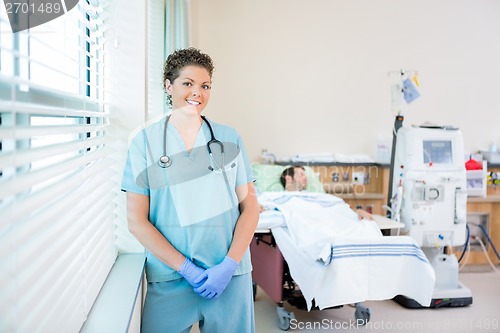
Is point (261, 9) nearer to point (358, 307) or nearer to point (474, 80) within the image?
point (474, 80)

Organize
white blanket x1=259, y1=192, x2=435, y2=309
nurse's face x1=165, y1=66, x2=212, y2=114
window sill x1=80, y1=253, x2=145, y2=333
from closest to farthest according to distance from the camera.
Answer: window sill x1=80, y1=253, x2=145, y2=333 → nurse's face x1=165, y1=66, x2=212, y2=114 → white blanket x1=259, y1=192, x2=435, y2=309

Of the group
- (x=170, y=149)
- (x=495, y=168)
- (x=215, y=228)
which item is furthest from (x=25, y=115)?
(x=495, y=168)

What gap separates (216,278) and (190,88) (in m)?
0.62

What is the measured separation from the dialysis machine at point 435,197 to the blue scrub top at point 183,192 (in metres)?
2.19

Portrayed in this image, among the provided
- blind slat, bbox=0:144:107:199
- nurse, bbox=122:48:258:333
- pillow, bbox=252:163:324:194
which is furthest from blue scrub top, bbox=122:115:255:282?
pillow, bbox=252:163:324:194

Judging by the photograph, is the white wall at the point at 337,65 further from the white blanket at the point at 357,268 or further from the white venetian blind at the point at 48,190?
the white venetian blind at the point at 48,190

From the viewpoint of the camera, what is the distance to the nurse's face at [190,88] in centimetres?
157

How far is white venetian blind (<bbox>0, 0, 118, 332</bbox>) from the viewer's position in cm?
79

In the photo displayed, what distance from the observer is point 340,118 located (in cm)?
455

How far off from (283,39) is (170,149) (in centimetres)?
321

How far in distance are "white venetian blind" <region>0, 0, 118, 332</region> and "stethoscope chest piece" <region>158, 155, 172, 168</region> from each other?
0.19m

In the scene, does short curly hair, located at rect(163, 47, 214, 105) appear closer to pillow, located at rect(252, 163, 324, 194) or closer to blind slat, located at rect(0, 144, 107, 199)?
blind slat, located at rect(0, 144, 107, 199)

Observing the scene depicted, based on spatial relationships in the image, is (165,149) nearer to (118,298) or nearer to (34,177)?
(118,298)

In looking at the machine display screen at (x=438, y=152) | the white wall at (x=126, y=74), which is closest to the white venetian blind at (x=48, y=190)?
the white wall at (x=126, y=74)
